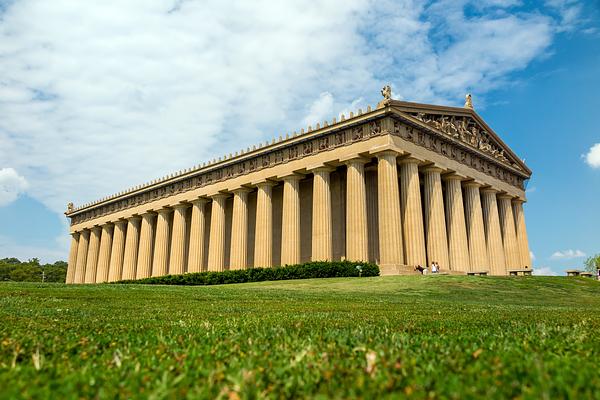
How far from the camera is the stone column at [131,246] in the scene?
74000 millimetres

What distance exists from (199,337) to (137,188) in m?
73.2

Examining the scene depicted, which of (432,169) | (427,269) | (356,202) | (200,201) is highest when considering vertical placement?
(432,169)

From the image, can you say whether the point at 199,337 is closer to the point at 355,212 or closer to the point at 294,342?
the point at 294,342

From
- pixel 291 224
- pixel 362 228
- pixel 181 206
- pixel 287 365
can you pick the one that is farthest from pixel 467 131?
pixel 287 365

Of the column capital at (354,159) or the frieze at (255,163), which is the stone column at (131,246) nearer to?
the frieze at (255,163)

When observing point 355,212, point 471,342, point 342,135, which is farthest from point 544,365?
point 342,135

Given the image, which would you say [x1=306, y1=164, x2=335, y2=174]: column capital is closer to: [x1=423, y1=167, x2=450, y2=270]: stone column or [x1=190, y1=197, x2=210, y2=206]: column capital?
[x1=423, y1=167, x2=450, y2=270]: stone column

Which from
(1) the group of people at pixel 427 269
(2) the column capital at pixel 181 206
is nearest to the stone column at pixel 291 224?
(1) the group of people at pixel 427 269

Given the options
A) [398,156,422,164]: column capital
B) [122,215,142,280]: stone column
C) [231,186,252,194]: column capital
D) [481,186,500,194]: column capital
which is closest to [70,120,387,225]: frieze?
[231,186,252,194]: column capital

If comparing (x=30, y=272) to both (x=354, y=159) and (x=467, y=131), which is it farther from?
(x=467, y=131)

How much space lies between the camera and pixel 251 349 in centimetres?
466

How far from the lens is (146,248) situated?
237 feet

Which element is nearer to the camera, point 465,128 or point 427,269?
point 427,269

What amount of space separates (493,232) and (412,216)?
17.6 m
